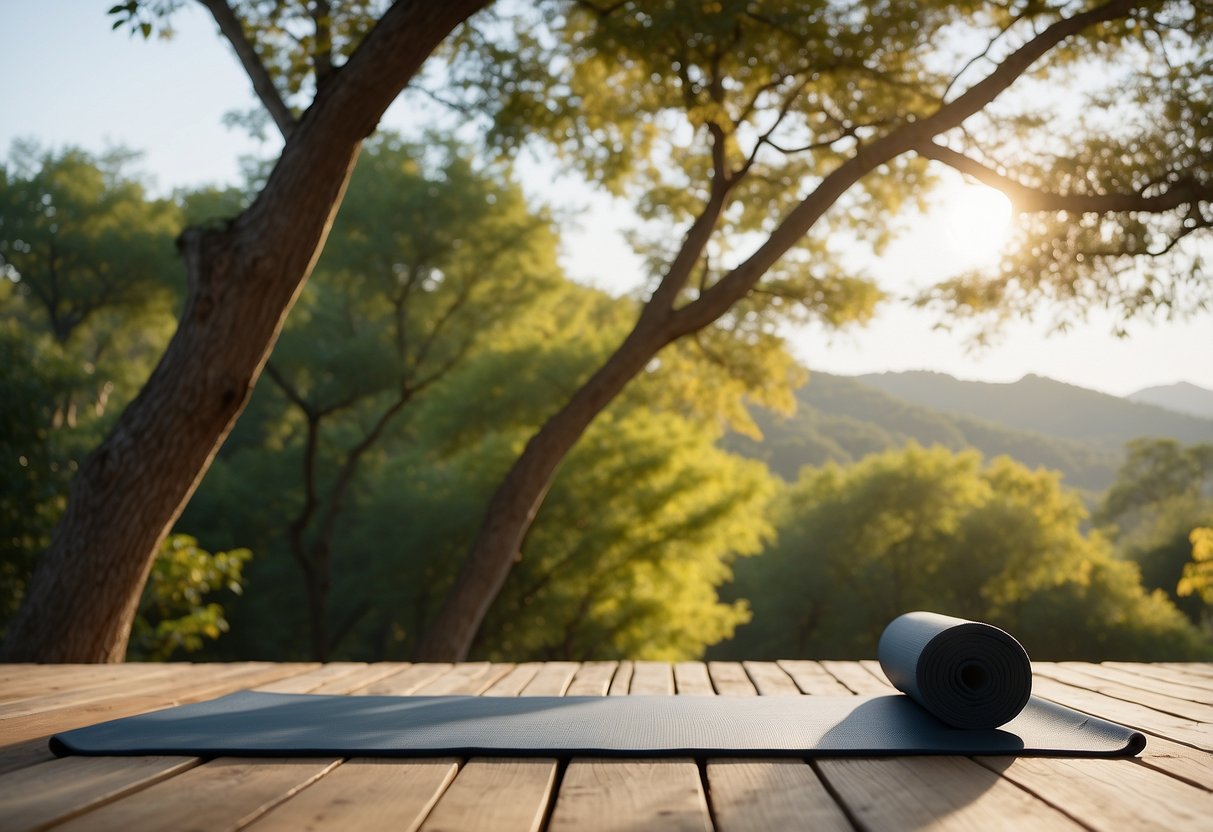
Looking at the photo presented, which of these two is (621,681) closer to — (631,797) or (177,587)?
(631,797)

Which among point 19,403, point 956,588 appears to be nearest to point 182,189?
point 19,403

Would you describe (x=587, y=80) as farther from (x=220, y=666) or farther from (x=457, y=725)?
(x=457, y=725)

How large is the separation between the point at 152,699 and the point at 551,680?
55.7 inches

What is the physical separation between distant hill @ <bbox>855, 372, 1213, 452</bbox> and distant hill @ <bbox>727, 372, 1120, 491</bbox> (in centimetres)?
172

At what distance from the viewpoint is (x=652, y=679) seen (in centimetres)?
382

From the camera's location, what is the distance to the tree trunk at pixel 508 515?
7141 mm

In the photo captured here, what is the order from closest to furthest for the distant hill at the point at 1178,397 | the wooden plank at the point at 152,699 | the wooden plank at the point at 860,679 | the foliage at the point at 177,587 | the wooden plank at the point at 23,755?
the wooden plank at the point at 23,755
the wooden plank at the point at 152,699
the wooden plank at the point at 860,679
the foliage at the point at 177,587
the distant hill at the point at 1178,397

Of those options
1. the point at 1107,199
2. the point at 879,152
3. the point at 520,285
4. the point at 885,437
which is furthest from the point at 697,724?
the point at 885,437

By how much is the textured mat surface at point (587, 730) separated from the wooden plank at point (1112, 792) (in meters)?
0.10

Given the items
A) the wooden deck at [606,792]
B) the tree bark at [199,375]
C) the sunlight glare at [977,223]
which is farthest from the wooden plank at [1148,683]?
the sunlight glare at [977,223]

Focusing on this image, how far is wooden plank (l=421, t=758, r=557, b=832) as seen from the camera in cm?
168

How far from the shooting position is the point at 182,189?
21.6 metres

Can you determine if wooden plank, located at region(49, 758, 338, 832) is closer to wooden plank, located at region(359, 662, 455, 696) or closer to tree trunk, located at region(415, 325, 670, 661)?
wooden plank, located at region(359, 662, 455, 696)

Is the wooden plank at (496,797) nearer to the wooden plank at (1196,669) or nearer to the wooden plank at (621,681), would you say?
the wooden plank at (621,681)
